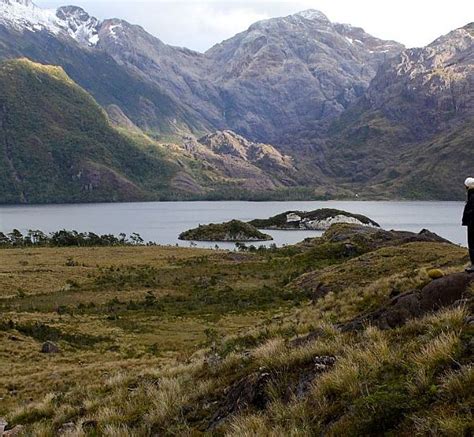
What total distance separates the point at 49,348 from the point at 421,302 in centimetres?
2232

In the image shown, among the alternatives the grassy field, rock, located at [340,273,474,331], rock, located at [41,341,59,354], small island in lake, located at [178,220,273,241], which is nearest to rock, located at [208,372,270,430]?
the grassy field

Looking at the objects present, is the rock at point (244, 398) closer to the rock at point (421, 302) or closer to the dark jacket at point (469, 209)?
the rock at point (421, 302)

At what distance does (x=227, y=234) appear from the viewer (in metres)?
154

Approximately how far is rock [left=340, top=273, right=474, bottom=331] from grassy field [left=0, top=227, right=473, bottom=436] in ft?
3.29

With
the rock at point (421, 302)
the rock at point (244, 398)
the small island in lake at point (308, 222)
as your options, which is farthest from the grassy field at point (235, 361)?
the small island in lake at point (308, 222)

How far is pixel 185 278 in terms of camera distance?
225ft

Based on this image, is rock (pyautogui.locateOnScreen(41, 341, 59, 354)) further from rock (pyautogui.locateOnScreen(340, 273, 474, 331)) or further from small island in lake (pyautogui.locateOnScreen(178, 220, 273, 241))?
small island in lake (pyautogui.locateOnScreen(178, 220, 273, 241))

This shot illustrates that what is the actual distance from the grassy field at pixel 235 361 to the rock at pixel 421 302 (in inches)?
39.5

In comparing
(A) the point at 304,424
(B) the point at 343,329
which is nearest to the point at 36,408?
(B) the point at 343,329

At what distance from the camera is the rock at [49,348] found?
30381 millimetres

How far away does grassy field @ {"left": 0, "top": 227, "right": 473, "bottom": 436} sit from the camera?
7887mm

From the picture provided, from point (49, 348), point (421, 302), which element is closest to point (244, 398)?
point (421, 302)

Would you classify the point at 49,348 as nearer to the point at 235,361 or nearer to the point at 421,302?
the point at 235,361

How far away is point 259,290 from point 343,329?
43.3 metres
